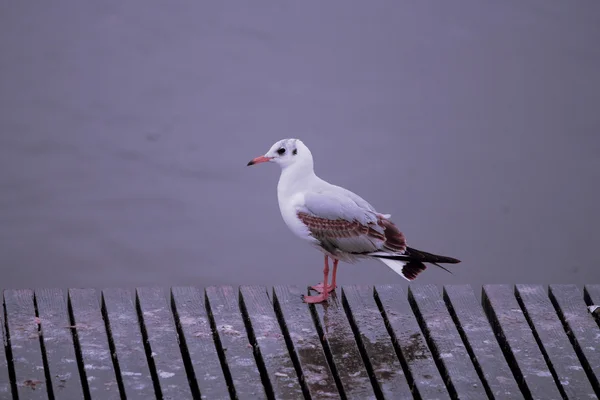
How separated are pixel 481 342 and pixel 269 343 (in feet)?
2.79

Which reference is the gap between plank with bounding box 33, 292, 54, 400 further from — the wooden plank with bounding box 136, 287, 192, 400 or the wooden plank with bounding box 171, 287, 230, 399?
the wooden plank with bounding box 171, 287, 230, 399

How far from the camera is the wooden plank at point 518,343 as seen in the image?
433 centimetres

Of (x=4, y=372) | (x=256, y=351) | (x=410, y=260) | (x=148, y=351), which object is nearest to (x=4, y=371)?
(x=4, y=372)

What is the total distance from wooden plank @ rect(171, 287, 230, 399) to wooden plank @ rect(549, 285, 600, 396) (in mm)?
1424

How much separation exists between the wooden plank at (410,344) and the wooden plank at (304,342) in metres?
0.31

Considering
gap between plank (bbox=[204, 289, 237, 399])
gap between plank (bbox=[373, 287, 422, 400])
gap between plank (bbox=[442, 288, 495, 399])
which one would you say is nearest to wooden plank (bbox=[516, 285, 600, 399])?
gap between plank (bbox=[442, 288, 495, 399])

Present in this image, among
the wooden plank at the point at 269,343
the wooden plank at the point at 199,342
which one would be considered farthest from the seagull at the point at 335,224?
the wooden plank at the point at 199,342

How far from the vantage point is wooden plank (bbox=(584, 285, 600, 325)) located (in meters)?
4.91

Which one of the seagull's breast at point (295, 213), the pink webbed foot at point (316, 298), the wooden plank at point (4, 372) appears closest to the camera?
the wooden plank at point (4, 372)

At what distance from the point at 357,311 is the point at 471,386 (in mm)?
688

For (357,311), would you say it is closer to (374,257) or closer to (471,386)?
(374,257)

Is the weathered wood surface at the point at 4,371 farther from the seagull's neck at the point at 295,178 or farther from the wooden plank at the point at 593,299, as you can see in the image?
the wooden plank at the point at 593,299

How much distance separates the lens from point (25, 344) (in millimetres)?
4410

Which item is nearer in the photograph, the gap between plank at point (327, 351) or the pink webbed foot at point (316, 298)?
the gap between plank at point (327, 351)
